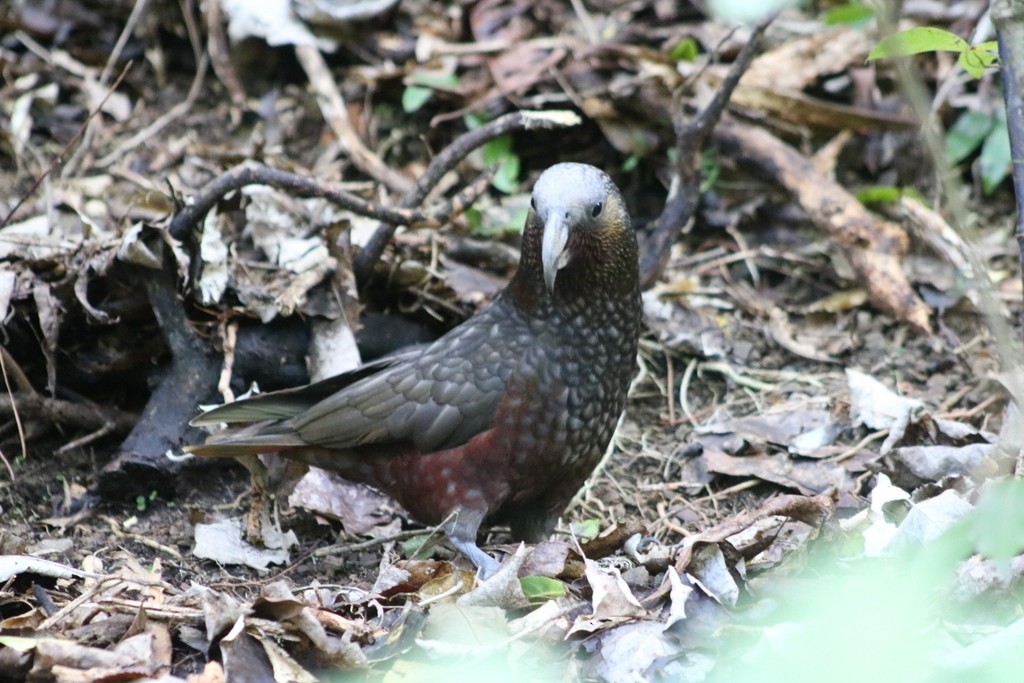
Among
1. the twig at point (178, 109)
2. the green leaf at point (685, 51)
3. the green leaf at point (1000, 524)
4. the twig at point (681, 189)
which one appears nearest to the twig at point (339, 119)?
the twig at point (178, 109)

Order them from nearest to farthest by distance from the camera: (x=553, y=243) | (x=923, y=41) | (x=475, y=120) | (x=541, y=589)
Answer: (x=923, y=41) < (x=541, y=589) < (x=553, y=243) < (x=475, y=120)

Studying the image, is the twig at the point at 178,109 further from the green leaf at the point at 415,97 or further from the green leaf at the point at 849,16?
the green leaf at the point at 849,16

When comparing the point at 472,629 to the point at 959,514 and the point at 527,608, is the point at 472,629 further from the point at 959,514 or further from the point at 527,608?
the point at 959,514

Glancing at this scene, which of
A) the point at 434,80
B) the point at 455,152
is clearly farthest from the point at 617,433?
the point at 434,80

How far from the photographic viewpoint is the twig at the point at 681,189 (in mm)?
4602

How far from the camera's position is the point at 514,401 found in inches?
137

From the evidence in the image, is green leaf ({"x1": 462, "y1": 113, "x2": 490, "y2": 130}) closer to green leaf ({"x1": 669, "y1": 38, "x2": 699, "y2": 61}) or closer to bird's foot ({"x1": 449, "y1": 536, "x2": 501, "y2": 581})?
green leaf ({"x1": 669, "y1": 38, "x2": 699, "y2": 61})

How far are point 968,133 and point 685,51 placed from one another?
1.46 m

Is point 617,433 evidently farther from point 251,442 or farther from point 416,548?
point 251,442

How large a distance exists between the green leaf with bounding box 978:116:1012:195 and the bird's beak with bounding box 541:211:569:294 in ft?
9.74

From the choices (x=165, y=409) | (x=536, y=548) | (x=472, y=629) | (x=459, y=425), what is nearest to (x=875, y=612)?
(x=472, y=629)

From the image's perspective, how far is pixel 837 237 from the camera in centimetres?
500

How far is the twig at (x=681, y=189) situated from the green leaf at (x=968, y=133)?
1.45m

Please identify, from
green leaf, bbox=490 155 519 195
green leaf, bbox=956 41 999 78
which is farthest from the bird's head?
green leaf, bbox=490 155 519 195
